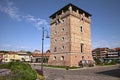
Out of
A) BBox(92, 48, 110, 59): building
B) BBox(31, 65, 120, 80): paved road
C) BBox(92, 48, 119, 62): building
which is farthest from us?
BBox(92, 48, 110, 59): building

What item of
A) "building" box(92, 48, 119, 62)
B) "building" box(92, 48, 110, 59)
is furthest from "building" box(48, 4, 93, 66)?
"building" box(92, 48, 110, 59)

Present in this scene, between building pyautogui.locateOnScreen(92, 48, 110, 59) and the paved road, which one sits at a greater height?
building pyautogui.locateOnScreen(92, 48, 110, 59)

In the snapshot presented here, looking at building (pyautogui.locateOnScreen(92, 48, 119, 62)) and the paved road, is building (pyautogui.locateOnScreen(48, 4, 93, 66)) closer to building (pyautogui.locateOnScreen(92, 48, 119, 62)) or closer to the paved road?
the paved road

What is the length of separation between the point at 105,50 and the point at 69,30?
9127 cm

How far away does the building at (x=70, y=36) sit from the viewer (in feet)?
115

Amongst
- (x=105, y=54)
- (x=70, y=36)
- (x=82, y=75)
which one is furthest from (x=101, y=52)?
(x=82, y=75)

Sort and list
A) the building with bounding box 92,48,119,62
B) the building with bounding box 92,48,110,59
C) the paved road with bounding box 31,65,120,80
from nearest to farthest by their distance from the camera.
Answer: the paved road with bounding box 31,65,120,80
the building with bounding box 92,48,119,62
the building with bounding box 92,48,110,59

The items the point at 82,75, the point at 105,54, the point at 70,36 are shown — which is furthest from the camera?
the point at 105,54

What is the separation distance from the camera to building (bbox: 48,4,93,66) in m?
35.2

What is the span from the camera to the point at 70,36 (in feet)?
115

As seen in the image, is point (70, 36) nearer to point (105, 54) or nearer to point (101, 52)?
point (105, 54)


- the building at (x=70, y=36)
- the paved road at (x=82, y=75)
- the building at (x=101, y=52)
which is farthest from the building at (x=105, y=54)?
the paved road at (x=82, y=75)

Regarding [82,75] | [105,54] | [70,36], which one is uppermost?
[70,36]

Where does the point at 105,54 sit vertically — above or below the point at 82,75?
above
